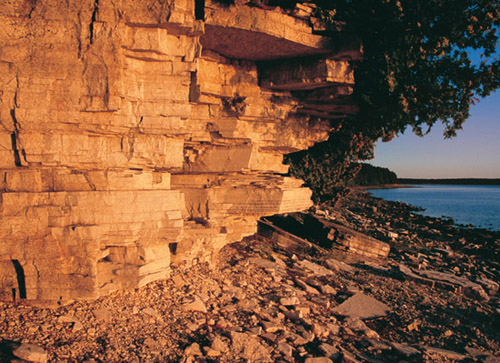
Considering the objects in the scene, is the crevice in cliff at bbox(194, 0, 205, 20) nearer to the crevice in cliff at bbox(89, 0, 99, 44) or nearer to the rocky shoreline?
the crevice in cliff at bbox(89, 0, 99, 44)

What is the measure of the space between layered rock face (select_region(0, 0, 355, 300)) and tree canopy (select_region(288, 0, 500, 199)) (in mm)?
1540

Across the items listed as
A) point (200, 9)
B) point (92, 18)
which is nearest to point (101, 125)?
point (92, 18)

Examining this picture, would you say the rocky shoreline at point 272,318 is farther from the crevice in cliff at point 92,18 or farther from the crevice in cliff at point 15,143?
the crevice in cliff at point 92,18

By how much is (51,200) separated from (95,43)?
309cm

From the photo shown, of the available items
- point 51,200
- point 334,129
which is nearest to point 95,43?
point 51,200

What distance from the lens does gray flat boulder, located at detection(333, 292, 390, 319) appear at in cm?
757

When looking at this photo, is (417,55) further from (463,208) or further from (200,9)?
(463,208)

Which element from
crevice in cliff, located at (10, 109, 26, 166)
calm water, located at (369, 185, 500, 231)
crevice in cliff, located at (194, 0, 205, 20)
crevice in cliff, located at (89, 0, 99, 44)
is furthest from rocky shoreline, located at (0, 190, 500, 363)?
calm water, located at (369, 185, 500, 231)

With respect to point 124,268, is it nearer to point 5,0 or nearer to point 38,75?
point 38,75

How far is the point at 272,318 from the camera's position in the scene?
256 inches

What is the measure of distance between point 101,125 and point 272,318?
515cm

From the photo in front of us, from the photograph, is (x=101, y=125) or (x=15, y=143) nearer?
(x=15, y=143)

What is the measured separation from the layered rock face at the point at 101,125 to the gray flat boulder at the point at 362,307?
4002 millimetres

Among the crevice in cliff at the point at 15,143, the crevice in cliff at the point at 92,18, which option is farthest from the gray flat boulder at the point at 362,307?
the crevice in cliff at the point at 92,18
